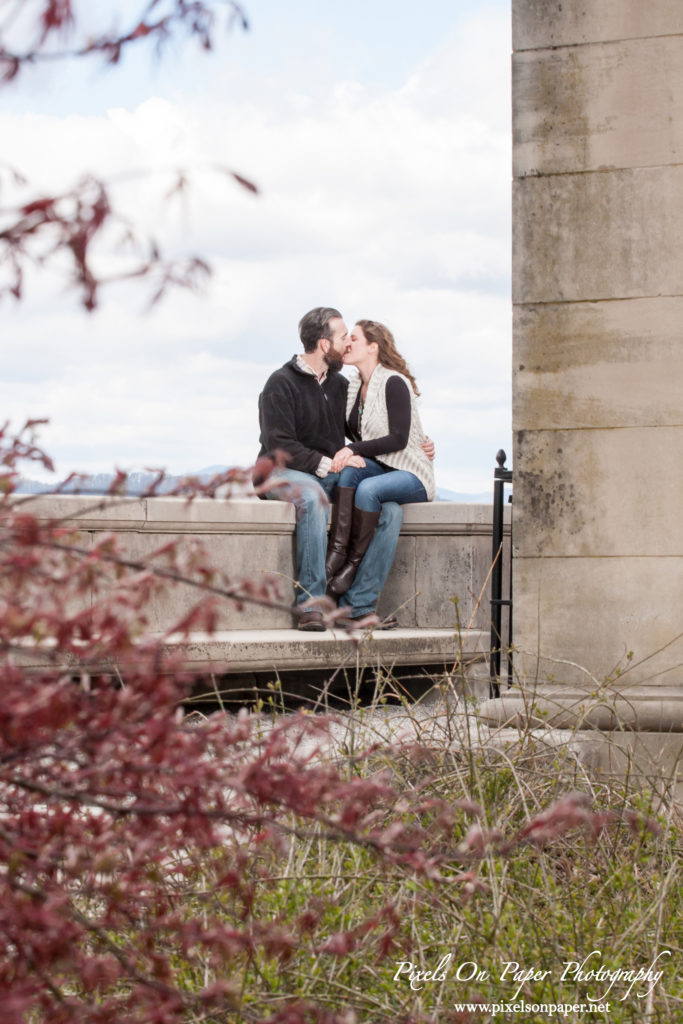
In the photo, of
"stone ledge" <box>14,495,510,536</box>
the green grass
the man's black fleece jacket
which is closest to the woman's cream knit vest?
the man's black fleece jacket

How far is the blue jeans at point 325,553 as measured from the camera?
8211 millimetres

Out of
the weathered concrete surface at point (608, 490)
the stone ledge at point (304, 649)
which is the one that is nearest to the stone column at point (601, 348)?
the weathered concrete surface at point (608, 490)

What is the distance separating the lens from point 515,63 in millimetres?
5129

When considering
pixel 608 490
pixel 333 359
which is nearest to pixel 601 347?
pixel 608 490

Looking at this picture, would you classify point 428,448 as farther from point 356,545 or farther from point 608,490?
point 608,490

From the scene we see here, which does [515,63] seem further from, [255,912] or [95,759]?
[95,759]

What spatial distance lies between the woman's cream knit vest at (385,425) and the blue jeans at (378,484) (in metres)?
0.07

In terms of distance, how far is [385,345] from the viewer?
8234 millimetres

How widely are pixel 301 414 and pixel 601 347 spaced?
3.62 m

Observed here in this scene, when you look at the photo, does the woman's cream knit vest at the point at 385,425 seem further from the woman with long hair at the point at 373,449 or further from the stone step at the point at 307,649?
the stone step at the point at 307,649

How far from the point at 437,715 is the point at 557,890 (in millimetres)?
1053

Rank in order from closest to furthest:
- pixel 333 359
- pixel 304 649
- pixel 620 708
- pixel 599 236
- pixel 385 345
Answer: pixel 620 708
pixel 599 236
pixel 304 649
pixel 385 345
pixel 333 359

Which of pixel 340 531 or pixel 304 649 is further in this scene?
pixel 340 531

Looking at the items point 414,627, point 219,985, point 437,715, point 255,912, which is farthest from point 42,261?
point 414,627
